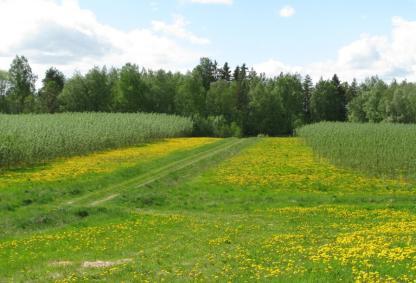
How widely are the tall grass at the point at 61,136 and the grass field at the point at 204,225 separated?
2.71 metres

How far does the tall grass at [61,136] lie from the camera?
138 ft

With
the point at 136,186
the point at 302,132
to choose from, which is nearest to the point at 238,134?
the point at 302,132

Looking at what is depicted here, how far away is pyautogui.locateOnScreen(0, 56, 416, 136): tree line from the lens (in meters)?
130

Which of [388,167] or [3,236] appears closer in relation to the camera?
[3,236]

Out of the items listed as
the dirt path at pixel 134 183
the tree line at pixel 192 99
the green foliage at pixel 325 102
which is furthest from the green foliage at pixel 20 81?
the dirt path at pixel 134 183

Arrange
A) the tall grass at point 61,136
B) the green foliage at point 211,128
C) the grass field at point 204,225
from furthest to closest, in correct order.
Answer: the green foliage at point 211,128 → the tall grass at point 61,136 → the grass field at point 204,225

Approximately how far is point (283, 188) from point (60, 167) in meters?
18.9

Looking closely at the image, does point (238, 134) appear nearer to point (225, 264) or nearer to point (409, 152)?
point (409, 152)

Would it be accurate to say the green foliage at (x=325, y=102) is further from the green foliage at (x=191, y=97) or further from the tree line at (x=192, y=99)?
the green foliage at (x=191, y=97)

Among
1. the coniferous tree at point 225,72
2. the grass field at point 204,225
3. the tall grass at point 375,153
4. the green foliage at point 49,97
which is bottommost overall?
the grass field at point 204,225

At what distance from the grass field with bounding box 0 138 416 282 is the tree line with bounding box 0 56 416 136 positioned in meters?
78.0

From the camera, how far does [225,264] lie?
1438cm

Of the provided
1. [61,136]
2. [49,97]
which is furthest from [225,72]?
[61,136]

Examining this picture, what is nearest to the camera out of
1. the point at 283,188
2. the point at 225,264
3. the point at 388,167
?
the point at 225,264
